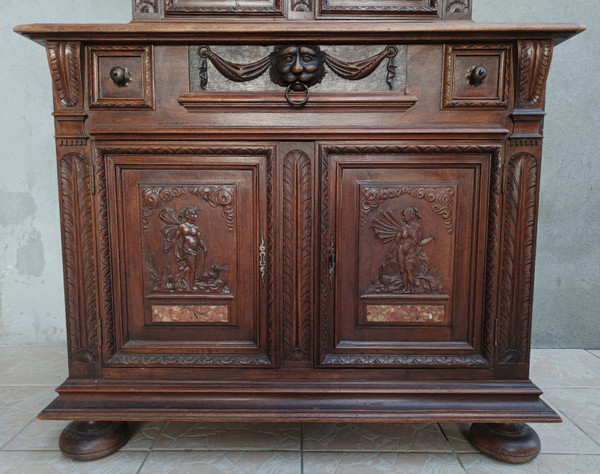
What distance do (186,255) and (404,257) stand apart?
2.21 feet

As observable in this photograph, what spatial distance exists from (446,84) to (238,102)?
61cm

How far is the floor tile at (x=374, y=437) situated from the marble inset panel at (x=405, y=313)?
1.48ft

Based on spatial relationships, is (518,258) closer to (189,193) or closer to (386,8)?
(386,8)

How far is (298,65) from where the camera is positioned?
51.8 inches

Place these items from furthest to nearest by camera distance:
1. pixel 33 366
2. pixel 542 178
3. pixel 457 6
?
1. pixel 542 178
2. pixel 33 366
3. pixel 457 6

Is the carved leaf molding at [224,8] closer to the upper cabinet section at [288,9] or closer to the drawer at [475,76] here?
the upper cabinet section at [288,9]

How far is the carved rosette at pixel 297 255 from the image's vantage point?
4.58 feet

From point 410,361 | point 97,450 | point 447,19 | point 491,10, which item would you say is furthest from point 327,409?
point 491,10

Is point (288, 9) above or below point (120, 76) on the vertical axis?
above

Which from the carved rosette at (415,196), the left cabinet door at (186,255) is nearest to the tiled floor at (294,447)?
the left cabinet door at (186,255)

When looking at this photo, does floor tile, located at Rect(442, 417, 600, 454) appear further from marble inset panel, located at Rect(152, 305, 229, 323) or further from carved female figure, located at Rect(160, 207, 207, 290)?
carved female figure, located at Rect(160, 207, 207, 290)

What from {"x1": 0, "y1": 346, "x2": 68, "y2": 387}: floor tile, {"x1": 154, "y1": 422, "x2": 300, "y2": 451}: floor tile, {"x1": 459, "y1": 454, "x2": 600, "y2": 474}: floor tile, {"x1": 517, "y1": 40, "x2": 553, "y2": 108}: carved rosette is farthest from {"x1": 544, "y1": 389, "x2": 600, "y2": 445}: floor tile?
{"x1": 0, "y1": 346, "x2": 68, "y2": 387}: floor tile

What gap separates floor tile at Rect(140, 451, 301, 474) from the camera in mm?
1421

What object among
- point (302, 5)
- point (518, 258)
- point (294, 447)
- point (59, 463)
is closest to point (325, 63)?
point (302, 5)
